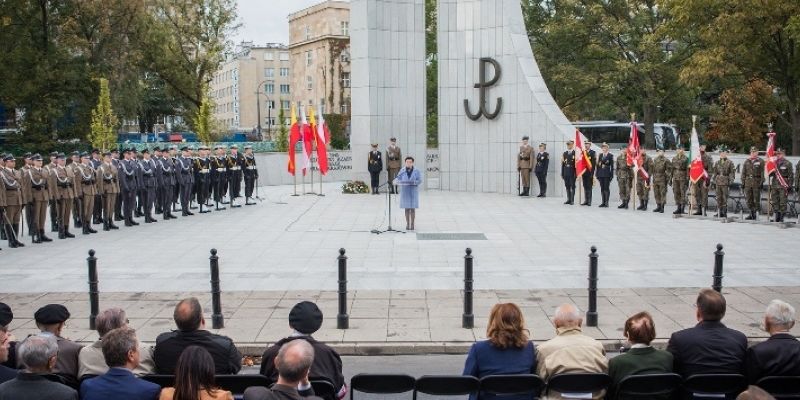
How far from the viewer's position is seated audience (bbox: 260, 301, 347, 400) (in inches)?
233

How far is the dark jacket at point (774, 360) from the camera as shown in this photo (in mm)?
5723

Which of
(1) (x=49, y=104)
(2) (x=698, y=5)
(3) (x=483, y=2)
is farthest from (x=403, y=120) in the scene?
(1) (x=49, y=104)

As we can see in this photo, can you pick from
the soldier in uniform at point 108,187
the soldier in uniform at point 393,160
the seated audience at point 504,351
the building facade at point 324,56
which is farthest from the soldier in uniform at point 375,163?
the building facade at point 324,56

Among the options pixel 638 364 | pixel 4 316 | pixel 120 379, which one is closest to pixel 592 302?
pixel 638 364

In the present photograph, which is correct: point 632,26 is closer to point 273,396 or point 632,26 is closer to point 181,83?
point 181,83

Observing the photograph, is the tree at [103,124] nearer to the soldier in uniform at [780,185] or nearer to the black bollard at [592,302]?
the soldier in uniform at [780,185]

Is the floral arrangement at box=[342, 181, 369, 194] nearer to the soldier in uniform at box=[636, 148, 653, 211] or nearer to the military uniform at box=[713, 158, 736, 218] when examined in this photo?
the soldier in uniform at box=[636, 148, 653, 211]

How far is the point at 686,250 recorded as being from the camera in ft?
51.3

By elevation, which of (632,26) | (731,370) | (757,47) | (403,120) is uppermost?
(632,26)

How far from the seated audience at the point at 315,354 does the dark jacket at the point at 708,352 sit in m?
2.80

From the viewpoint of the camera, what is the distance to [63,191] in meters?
18.5

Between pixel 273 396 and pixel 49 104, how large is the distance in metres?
42.0

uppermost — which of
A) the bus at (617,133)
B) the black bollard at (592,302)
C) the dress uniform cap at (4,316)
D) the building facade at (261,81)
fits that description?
the building facade at (261,81)

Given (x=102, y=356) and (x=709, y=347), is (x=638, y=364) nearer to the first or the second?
(x=709, y=347)
